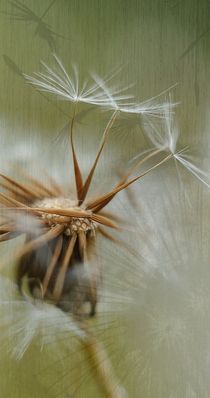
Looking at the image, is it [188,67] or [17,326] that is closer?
[17,326]

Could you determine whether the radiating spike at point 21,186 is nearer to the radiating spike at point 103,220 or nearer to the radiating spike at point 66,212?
the radiating spike at point 66,212

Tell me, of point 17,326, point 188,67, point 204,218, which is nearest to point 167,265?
point 204,218

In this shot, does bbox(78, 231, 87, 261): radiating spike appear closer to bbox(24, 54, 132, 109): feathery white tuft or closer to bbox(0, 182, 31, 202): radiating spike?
bbox(0, 182, 31, 202): radiating spike

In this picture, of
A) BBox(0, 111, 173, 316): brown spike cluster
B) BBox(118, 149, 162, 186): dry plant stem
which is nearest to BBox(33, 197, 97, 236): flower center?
BBox(0, 111, 173, 316): brown spike cluster

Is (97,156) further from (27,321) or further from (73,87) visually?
(27,321)

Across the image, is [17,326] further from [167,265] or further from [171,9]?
[171,9]

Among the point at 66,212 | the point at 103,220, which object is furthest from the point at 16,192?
the point at 103,220
